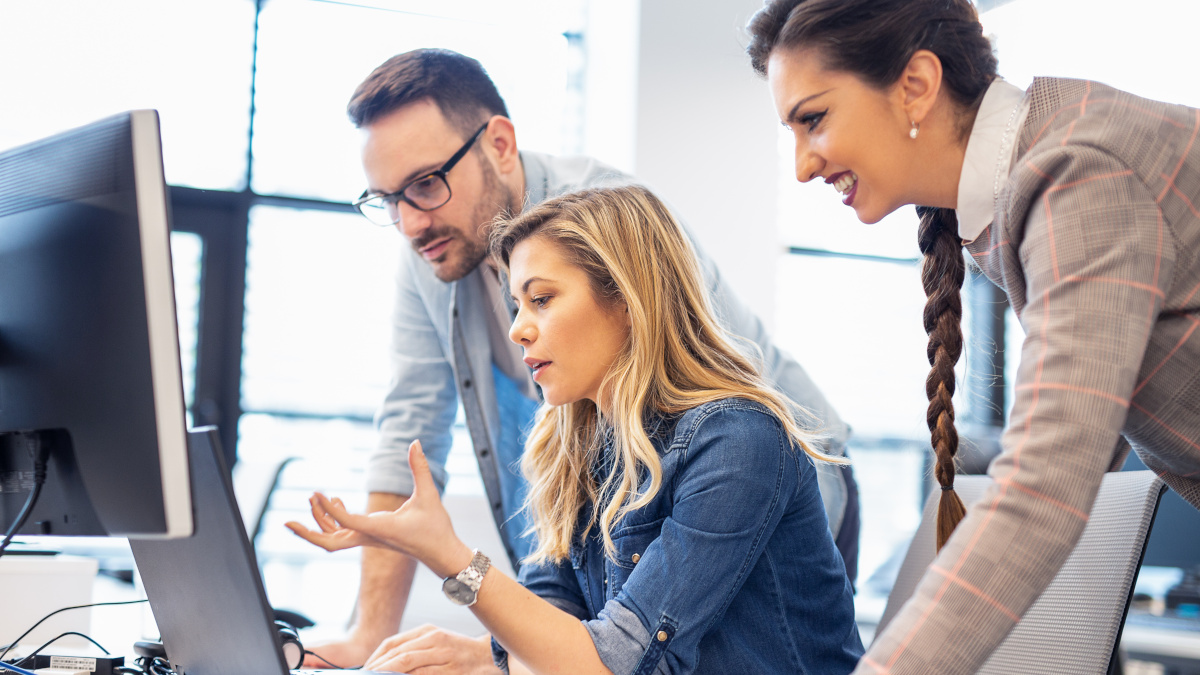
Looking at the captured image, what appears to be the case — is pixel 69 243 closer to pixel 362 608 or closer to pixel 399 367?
pixel 362 608

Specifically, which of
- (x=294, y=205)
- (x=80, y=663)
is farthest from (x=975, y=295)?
(x=80, y=663)

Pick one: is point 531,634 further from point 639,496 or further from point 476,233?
point 476,233

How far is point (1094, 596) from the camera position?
1.04 meters

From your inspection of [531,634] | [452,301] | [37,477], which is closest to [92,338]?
[37,477]

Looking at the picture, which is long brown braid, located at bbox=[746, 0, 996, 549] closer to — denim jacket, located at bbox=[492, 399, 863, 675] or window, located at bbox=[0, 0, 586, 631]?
denim jacket, located at bbox=[492, 399, 863, 675]

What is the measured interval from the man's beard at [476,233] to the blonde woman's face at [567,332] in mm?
443

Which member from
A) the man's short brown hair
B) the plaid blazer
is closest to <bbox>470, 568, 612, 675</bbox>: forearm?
the plaid blazer

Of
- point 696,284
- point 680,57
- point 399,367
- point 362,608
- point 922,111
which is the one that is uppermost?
point 680,57

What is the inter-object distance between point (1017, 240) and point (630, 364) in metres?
0.52

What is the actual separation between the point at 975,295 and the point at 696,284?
3.19 m

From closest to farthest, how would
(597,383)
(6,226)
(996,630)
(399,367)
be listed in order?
(996,630)
(6,226)
(597,383)
(399,367)

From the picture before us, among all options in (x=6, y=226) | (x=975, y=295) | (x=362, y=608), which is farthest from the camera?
(x=975, y=295)

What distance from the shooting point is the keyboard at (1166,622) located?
101 inches

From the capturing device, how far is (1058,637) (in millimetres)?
1069
